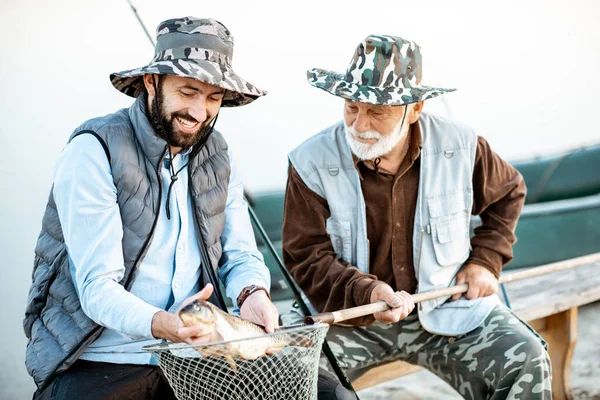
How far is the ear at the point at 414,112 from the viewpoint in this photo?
11.9 ft

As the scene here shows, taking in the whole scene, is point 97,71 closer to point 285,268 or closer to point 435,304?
point 285,268

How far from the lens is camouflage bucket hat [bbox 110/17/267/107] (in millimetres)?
2811

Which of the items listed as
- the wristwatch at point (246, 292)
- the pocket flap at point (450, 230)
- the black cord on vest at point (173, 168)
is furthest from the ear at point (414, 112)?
the wristwatch at point (246, 292)

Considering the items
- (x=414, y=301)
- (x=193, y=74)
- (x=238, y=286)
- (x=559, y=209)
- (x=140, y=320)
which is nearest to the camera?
(x=140, y=320)

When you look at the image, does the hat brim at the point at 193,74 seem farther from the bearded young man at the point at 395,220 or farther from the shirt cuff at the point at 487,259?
the shirt cuff at the point at 487,259

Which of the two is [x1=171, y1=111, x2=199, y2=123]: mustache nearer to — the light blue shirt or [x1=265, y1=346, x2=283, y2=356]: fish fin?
the light blue shirt

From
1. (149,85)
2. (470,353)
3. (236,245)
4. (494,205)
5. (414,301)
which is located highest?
(149,85)

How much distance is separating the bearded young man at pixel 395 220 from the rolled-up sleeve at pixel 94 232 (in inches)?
42.7

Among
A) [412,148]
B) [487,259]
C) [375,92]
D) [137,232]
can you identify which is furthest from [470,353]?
[137,232]

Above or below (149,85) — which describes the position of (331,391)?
below

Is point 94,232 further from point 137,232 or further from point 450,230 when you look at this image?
point 450,230

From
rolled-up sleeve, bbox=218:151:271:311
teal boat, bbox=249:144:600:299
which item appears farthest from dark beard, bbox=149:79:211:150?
teal boat, bbox=249:144:600:299

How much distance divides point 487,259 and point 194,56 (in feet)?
5.53

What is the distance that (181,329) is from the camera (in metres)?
2.41
